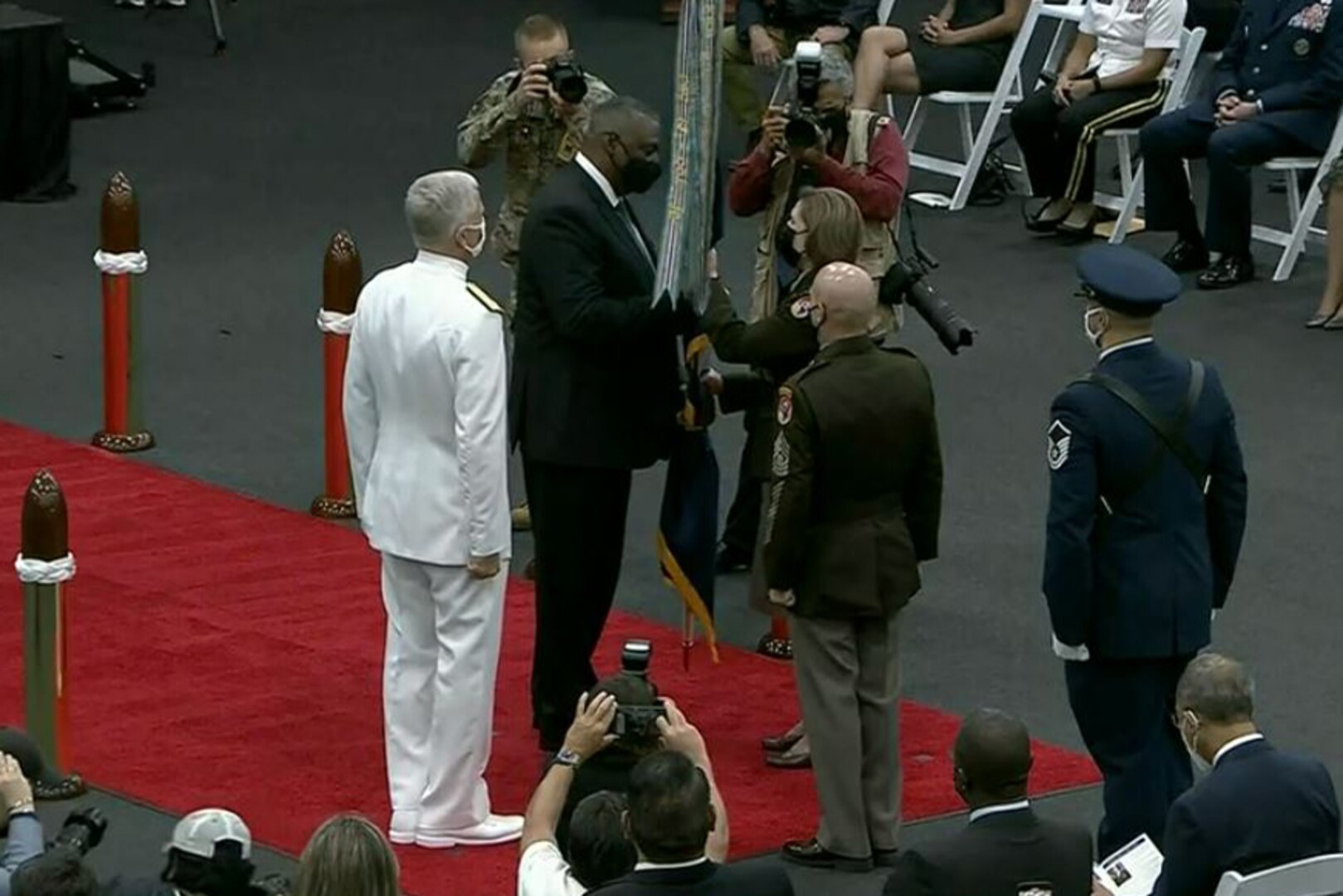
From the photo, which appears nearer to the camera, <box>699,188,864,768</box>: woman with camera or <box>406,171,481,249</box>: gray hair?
<box>406,171,481,249</box>: gray hair

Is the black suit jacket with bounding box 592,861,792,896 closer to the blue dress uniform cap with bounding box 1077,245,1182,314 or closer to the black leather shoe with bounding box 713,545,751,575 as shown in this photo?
Result: the blue dress uniform cap with bounding box 1077,245,1182,314

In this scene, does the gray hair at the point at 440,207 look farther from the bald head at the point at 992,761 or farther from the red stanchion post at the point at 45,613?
the bald head at the point at 992,761

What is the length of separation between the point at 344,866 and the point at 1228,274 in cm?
919

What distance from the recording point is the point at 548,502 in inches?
338

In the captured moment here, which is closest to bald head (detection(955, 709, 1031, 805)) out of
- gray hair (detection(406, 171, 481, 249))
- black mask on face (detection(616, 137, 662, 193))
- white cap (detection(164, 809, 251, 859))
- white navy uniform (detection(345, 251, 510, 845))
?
white cap (detection(164, 809, 251, 859))

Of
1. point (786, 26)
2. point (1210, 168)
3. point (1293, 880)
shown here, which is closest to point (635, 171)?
point (1293, 880)

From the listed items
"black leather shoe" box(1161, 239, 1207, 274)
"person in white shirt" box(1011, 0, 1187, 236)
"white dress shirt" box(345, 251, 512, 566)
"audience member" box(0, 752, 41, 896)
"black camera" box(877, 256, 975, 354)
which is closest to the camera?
"audience member" box(0, 752, 41, 896)

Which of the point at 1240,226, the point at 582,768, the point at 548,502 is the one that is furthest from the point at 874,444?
the point at 1240,226

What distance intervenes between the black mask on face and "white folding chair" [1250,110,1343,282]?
588 centimetres

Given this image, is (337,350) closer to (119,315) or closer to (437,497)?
(119,315)

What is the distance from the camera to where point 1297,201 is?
1394cm

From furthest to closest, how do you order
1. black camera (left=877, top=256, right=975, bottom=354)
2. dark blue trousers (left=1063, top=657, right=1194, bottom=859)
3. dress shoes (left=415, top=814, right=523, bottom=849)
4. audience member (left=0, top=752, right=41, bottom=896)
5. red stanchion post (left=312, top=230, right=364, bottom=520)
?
red stanchion post (left=312, top=230, right=364, bottom=520), black camera (left=877, top=256, right=975, bottom=354), dress shoes (left=415, top=814, right=523, bottom=849), dark blue trousers (left=1063, top=657, right=1194, bottom=859), audience member (left=0, top=752, right=41, bottom=896)

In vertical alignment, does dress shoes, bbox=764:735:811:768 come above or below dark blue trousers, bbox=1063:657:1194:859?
below

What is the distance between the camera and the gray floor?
978 centimetres
